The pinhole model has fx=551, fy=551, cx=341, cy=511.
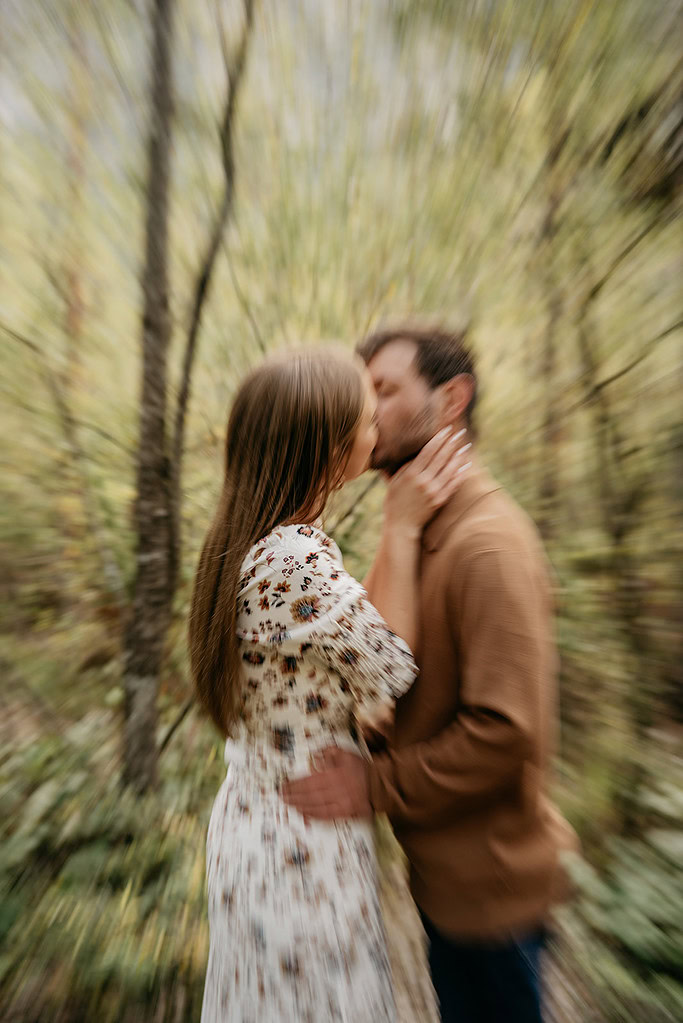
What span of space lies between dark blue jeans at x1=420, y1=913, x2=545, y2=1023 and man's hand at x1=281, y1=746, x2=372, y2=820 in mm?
406

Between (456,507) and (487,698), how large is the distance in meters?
0.44

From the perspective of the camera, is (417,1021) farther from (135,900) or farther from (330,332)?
(330,332)

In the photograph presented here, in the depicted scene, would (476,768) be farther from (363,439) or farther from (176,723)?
(176,723)

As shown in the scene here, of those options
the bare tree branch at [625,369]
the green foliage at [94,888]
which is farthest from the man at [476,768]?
the bare tree branch at [625,369]

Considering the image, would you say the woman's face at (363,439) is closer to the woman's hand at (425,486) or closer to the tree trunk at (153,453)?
the woman's hand at (425,486)

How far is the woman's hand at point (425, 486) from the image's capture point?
1314mm

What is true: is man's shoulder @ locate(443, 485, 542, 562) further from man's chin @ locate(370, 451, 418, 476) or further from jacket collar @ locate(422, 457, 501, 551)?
man's chin @ locate(370, 451, 418, 476)

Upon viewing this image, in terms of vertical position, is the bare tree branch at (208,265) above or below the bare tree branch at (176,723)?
above

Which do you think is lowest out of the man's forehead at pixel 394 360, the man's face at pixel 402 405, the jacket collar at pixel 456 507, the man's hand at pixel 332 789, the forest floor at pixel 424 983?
the forest floor at pixel 424 983

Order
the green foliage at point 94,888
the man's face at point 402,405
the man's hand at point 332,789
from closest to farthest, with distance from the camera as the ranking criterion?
the man's hand at point 332,789
the man's face at point 402,405
the green foliage at point 94,888

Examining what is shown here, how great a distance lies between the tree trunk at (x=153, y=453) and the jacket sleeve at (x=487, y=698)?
5.05 ft

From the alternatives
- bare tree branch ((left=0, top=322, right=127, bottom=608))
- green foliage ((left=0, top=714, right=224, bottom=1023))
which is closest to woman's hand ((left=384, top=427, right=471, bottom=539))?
bare tree branch ((left=0, top=322, right=127, bottom=608))

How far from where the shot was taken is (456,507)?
4.29 ft

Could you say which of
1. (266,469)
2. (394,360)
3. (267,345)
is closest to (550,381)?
(267,345)
